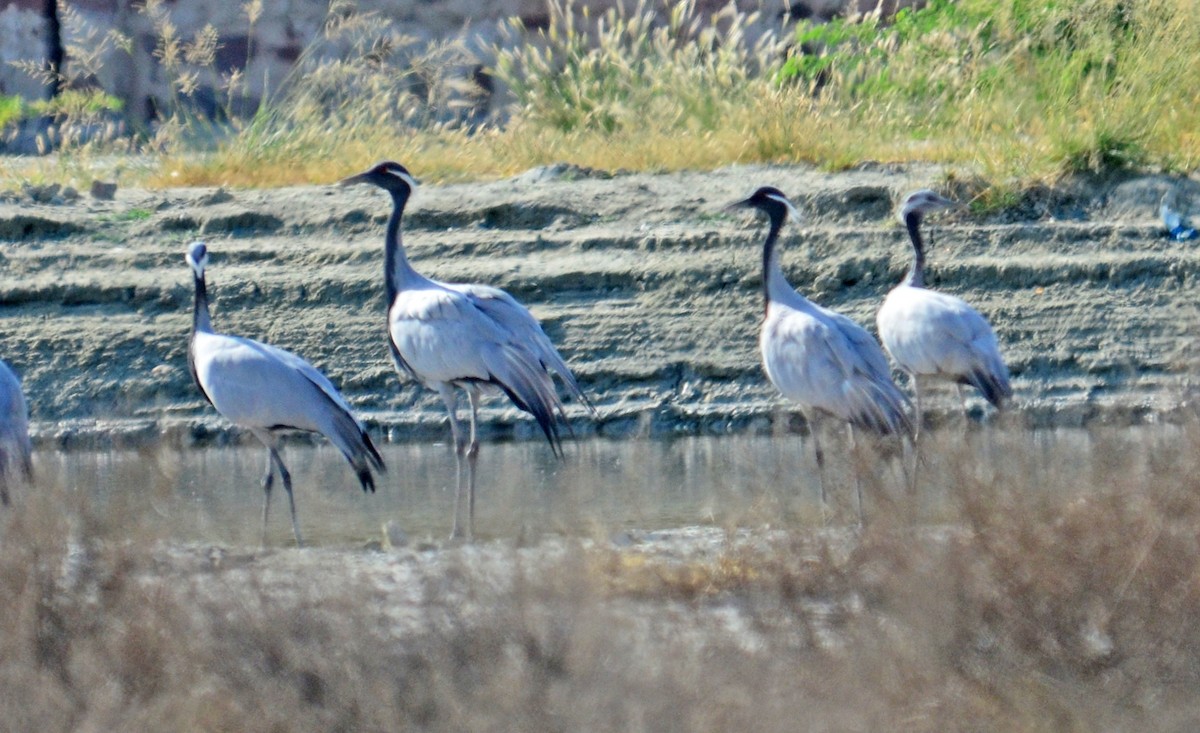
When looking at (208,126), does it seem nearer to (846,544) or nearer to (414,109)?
(414,109)

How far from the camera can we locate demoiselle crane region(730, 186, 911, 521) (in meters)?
8.48

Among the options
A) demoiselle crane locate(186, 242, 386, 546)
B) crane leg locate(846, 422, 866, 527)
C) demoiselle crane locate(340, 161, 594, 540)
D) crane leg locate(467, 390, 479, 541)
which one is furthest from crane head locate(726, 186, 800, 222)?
crane leg locate(846, 422, 866, 527)

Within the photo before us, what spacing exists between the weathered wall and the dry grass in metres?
14.1

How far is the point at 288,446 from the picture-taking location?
12797 mm

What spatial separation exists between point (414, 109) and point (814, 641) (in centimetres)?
1216

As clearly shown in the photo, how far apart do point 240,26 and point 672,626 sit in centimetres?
1549

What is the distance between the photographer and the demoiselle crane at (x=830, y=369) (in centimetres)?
848

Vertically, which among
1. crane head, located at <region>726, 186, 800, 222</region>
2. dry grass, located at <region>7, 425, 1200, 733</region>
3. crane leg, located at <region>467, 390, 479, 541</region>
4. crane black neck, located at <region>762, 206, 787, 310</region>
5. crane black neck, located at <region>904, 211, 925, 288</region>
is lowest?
crane leg, located at <region>467, 390, 479, 541</region>

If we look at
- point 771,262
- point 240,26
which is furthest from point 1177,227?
point 240,26

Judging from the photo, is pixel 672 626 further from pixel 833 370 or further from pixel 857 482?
pixel 833 370

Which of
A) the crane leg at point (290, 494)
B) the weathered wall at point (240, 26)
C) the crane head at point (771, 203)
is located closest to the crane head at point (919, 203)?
the crane head at point (771, 203)

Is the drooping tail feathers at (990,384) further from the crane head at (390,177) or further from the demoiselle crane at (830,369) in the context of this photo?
the crane head at (390,177)

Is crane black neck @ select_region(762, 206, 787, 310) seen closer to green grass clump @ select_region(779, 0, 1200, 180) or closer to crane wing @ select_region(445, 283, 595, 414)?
crane wing @ select_region(445, 283, 595, 414)

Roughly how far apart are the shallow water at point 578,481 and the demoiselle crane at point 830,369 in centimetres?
75
